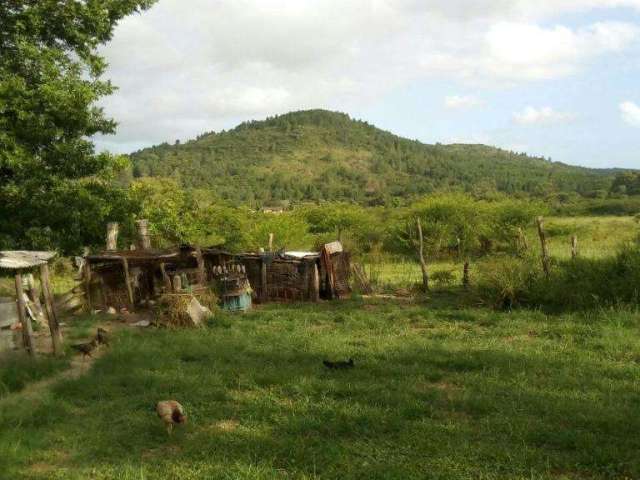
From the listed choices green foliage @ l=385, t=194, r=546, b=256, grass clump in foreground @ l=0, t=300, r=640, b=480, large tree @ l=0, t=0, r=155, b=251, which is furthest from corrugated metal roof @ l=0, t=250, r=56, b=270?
green foliage @ l=385, t=194, r=546, b=256

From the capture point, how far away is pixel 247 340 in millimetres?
9055

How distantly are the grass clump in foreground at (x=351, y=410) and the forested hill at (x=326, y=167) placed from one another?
77.0 metres

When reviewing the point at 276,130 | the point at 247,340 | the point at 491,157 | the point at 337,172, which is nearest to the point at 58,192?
the point at 247,340

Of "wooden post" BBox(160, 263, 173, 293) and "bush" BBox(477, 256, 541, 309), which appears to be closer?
"bush" BBox(477, 256, 541, 309)

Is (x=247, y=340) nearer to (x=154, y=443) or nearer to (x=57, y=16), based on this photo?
(x=154, y=443)

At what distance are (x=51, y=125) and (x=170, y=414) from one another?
29.6ft

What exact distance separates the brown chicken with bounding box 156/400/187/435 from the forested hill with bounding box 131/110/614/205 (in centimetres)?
7943

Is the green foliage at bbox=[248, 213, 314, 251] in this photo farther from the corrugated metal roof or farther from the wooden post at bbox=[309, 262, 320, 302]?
the corrugated metal roof

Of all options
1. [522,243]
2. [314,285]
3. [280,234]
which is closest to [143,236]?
[314,285]

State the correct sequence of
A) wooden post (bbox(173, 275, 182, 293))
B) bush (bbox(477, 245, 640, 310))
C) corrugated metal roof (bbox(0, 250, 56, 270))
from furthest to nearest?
1. wooden post (bbox(173, 275, 182, 293))
2. bush (bbox(477, 245, 640, 310))
3. corrugated metal roof (bbox(0, 250, 56, 270))

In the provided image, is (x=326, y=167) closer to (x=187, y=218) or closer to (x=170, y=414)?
(x=187, y=218)

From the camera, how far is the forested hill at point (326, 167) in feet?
316

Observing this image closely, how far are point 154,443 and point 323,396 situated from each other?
6.09 feet

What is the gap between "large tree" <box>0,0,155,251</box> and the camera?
11484 millimetres
